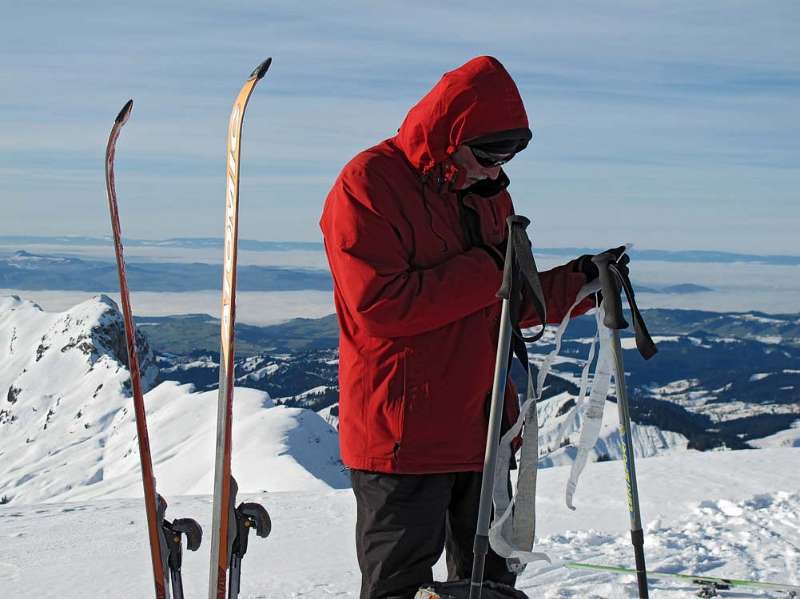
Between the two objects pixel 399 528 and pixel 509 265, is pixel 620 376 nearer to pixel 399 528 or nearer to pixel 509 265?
pixel 509 265

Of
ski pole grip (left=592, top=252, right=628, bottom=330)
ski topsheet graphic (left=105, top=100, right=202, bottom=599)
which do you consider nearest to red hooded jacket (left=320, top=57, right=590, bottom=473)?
ski pole grip (left=592, top=252, right=628, bottom=330)

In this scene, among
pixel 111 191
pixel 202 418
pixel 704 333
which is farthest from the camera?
pixel 704 333

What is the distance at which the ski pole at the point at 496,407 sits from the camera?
292cm

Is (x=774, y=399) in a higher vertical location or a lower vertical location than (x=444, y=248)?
lower

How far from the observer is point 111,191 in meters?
3.54

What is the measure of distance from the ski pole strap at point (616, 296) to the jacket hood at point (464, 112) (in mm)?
468

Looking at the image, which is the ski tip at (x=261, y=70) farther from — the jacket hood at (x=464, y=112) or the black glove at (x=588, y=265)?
the black glove at (x=588, y=265)

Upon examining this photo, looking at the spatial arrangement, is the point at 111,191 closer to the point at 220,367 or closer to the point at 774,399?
the point at 220,367

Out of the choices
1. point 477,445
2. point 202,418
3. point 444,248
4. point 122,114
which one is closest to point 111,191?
point 122,114

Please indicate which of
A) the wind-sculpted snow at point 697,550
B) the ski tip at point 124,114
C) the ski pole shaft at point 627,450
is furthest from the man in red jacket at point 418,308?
the wind-sculpted snow at point 697,550

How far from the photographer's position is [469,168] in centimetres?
302

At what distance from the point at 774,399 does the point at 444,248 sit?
459ft

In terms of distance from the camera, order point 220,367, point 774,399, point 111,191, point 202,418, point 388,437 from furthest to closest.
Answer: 1. point 774,399
2. point 202,418
3. point 111,191
4. point 220,367
5. point 388,437

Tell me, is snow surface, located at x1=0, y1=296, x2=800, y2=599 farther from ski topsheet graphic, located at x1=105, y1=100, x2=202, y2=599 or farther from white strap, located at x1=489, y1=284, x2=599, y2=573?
ski topsheet graphic, located at x1=105, y1=100, x2=202, y2=599
